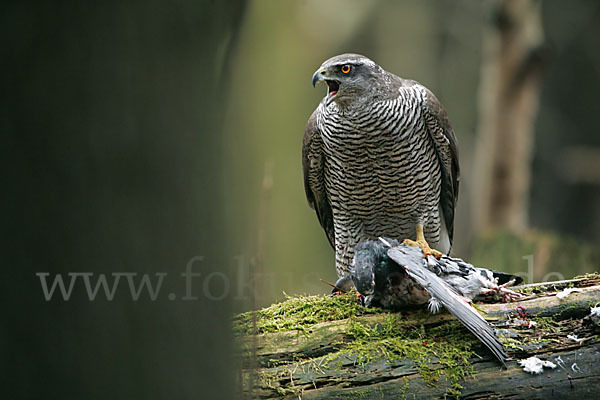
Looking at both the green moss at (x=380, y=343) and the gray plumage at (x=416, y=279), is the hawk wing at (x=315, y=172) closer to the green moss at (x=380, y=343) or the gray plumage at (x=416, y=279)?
the gray plumage at (x=416, y=279)

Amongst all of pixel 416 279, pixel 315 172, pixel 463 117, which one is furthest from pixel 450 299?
pixel 463 117

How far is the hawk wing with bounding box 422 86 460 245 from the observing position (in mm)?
3730

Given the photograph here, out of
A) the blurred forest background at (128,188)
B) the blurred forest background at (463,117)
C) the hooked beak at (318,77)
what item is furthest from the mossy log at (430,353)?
the hooked beak at (318,77)

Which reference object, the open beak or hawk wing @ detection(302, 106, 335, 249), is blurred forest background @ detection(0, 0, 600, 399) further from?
hawk wing @ detection(302, 106, 335, 249)

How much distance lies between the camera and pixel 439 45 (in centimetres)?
1232

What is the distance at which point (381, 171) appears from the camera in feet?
12.0

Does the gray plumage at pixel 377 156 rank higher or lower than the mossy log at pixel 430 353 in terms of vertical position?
higher

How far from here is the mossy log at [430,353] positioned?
2.22 metres

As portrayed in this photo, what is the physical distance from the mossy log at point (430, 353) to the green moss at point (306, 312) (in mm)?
11

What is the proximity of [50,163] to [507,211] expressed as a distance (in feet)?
27.7

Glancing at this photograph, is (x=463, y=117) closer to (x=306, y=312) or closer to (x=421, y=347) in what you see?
(x=306, y=312)

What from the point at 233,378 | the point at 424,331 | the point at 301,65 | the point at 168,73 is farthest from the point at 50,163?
the point at 301,65

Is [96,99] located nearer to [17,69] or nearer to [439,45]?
[17,69]

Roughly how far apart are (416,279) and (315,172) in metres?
1.71
